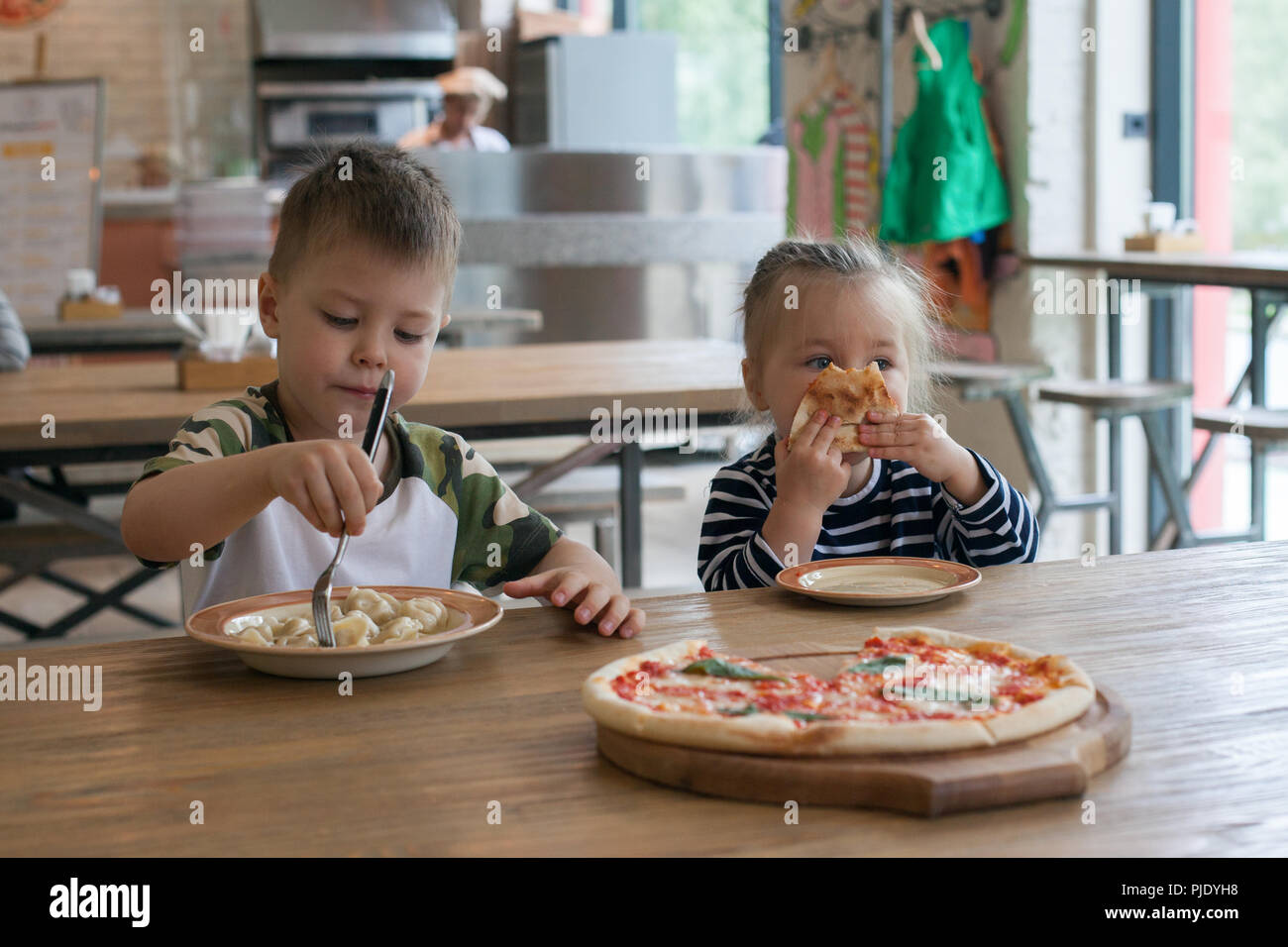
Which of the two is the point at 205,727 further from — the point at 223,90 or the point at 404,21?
the point at 223,90

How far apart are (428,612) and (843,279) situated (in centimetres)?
73

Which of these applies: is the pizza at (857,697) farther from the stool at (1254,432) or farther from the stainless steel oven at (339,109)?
the stainless steel oven at (339,109)

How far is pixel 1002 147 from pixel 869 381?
3772 mm

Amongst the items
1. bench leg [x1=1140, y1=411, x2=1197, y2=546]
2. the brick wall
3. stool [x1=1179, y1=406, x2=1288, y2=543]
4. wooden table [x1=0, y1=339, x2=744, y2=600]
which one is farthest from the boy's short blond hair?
the brick wall

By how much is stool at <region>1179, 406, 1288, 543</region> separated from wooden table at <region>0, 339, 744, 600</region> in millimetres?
1252

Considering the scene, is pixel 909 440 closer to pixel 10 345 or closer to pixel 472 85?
pixel 10 345

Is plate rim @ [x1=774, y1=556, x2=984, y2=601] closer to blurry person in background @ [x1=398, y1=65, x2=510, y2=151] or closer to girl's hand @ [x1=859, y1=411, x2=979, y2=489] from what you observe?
girl's hand @ [x1=859, y1=411, x2=979, y2=489]

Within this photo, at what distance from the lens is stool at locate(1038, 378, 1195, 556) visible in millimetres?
3955

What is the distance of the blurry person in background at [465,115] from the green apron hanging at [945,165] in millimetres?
2689

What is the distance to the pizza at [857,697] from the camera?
0.84 metres

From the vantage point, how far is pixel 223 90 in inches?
355
